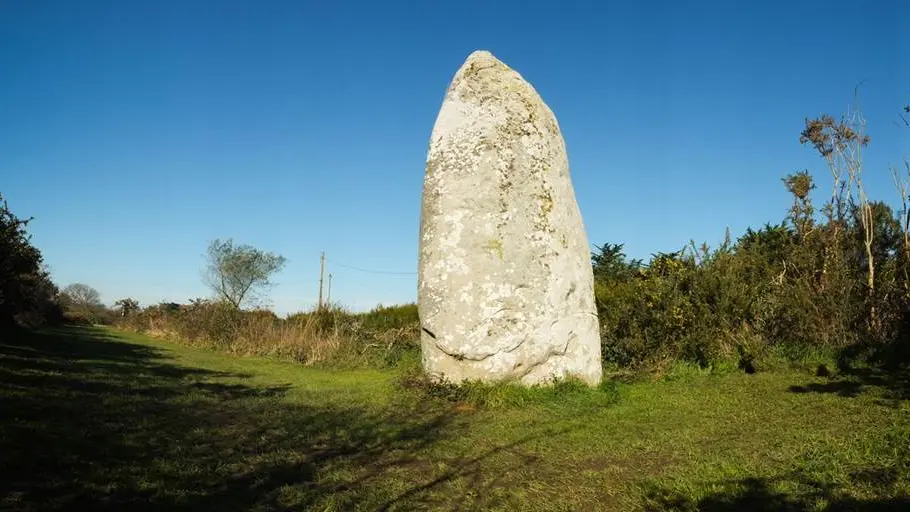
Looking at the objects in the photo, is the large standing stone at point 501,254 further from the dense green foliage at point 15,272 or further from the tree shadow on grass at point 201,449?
the dense green foliage at point 15,272

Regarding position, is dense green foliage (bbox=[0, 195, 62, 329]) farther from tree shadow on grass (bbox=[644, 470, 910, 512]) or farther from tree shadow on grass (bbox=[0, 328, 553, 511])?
tree shadow on grass (bbox=[644, 470, 910, 512])

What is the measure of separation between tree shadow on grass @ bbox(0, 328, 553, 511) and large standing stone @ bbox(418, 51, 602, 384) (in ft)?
4.18

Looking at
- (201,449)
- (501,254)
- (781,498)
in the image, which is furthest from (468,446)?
(501,254)

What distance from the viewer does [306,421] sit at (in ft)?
23.1

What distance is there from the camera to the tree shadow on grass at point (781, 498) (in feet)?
11.9

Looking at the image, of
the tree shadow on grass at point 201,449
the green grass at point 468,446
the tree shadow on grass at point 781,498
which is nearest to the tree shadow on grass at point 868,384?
the green grass at point 468,446

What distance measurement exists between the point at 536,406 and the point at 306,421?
2927 mm

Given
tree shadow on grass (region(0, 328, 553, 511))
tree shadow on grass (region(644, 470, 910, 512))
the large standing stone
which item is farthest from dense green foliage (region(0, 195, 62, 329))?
tree shadow on grass (region(644, 470, 910, 512))

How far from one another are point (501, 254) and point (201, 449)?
15.3 ft

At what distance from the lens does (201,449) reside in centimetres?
540

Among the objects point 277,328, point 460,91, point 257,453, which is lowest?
point 257,453

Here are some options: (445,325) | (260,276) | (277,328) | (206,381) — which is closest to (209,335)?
(277,328)

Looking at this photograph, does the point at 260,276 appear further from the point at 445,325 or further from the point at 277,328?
the point at 445,325

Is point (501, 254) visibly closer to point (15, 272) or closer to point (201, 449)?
point (201, 449)
